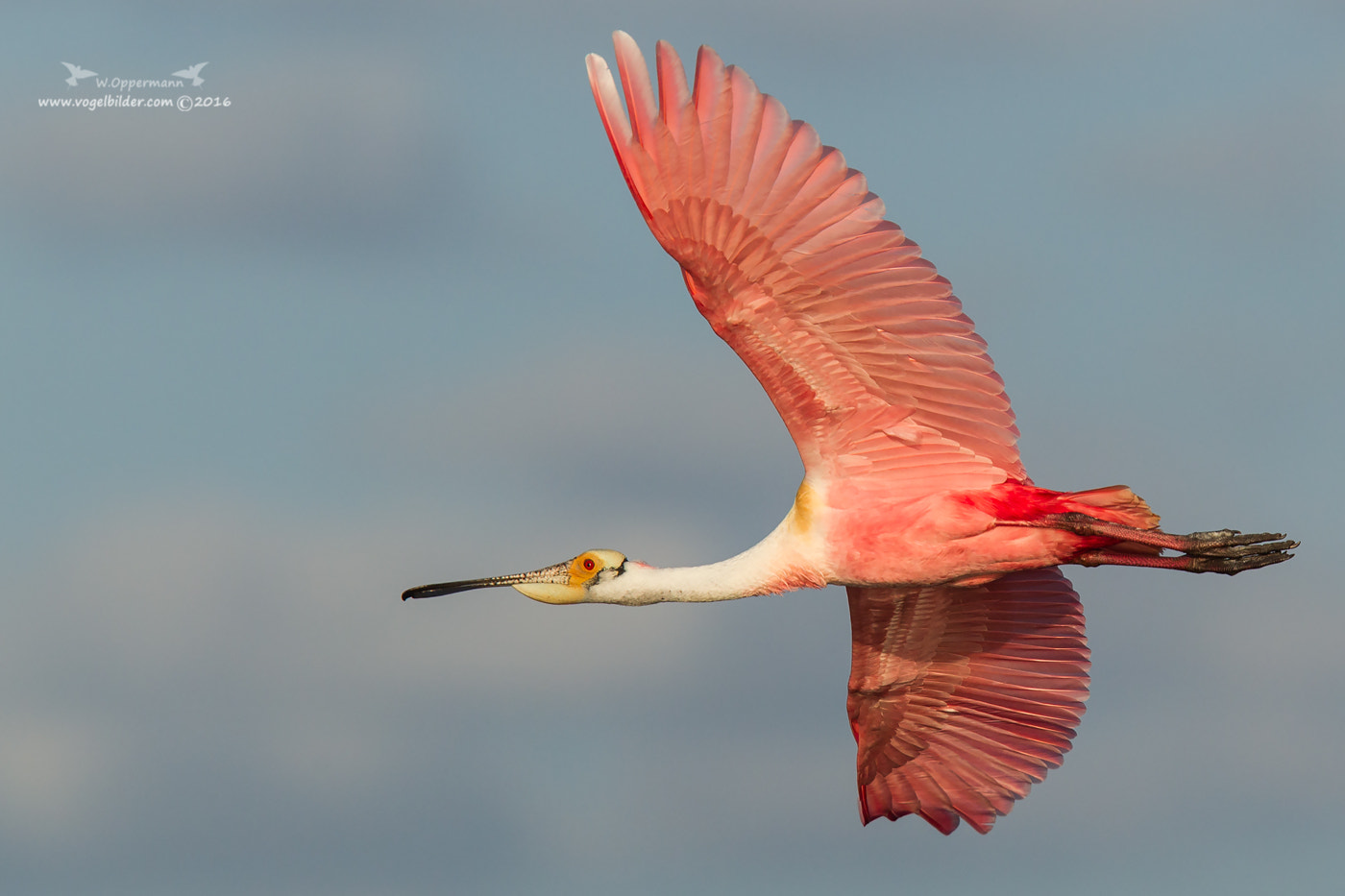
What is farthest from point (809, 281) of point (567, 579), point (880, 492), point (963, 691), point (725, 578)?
point (963, 691)

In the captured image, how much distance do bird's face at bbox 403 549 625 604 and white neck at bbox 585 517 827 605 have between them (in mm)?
80

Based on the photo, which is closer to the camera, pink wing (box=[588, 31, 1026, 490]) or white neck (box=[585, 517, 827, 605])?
pink wing (box=[588, 31, 1026, 490])

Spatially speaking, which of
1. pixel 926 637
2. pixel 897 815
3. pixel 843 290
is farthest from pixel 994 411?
pixel 897 815

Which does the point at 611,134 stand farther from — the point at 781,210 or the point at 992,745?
the point at 992,745

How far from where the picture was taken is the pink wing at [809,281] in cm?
Answer: 1405

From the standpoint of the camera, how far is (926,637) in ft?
60.9

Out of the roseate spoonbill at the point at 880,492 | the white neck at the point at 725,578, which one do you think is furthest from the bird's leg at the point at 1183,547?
the white neck at the point at 725,578

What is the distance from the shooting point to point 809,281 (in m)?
14.8

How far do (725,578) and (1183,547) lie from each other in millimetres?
3835

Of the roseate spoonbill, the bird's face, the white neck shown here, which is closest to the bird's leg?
the roseate spoonbill

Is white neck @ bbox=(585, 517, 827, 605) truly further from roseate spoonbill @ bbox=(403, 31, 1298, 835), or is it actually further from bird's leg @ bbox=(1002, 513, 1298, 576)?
bird's leg @ bbox=(1002, 513, 1298, 576)

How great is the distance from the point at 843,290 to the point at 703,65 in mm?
2111

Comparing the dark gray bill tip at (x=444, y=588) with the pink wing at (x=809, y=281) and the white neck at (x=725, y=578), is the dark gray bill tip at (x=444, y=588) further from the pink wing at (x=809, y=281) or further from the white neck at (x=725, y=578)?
the pink wing at (x=809, y=281)

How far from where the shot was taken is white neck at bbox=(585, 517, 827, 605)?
1641 cm
